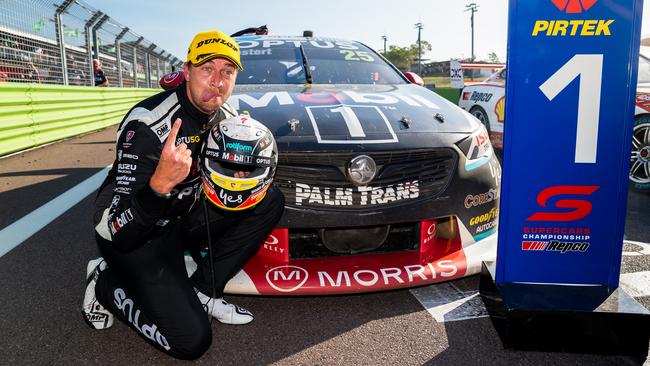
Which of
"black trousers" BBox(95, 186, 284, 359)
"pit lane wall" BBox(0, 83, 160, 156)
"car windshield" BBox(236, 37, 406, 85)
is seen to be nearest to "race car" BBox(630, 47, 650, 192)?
"car windshield" BBox(236, 37, 406, 85)

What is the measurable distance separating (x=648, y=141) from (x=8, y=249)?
5.26m

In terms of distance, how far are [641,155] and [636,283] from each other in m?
2.59

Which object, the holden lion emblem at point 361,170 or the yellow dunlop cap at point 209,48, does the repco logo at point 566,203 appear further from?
the yellow dunlop cap at point 209,48

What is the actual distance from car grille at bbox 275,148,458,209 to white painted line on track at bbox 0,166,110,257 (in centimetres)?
197

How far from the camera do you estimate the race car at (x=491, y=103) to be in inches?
280

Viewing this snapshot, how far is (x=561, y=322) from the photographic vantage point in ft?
6.57

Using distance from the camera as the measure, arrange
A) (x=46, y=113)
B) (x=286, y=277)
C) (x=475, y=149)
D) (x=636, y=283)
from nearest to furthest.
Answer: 1. (x=286, y=277)
2. (x=475, y=149)
3. (x=636, y=283)
4. (x=46, y=113)

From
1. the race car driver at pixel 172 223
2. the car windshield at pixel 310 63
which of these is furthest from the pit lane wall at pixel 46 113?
the race car driver at pixel 172 223

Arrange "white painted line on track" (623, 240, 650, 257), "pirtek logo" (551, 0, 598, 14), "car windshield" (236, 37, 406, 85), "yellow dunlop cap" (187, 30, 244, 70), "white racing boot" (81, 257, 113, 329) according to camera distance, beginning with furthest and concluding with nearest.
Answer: "car windshield" (236, 37, 406, 85) < "white painted line on track" (623, 240, 650, 257) < "white racing boot" (81, 257, 113, 329) < "yellow dunlop cap" (187, 30, 244, 70) < "pirtek logo" (551, 0, 598, 14)

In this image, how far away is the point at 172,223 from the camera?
2.30m

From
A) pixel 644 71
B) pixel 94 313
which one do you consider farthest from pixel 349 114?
pixel 644 71

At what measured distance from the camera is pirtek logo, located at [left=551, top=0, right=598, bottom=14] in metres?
1.93

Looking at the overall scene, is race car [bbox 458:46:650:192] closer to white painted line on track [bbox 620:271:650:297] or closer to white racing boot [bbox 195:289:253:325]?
white painted line on track [bbox 620:271:650:297]

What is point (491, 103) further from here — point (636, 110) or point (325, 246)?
point (325, 246)
